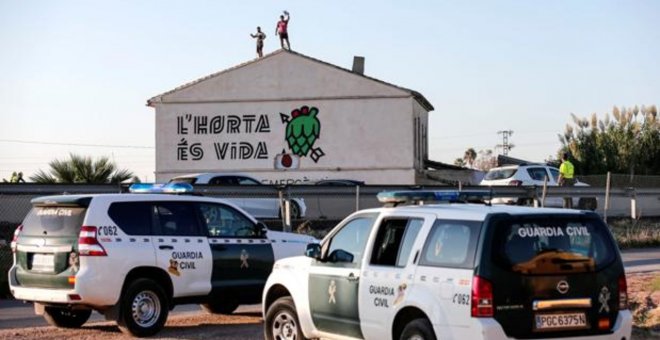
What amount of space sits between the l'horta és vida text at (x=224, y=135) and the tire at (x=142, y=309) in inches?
1692

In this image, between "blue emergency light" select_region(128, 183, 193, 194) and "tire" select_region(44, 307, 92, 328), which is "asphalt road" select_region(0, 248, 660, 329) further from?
"blue emergency light" select_region(128, 183, 193, 194)

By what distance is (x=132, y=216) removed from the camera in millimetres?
13664

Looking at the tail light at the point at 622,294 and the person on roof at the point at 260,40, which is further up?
the person on roof at the point at 260,40

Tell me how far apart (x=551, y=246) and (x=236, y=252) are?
6211 mm

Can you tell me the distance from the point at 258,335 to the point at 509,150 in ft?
353

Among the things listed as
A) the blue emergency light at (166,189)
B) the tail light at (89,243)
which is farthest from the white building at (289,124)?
the tail light at (89,243)

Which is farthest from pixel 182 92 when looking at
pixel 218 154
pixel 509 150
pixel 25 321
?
pixel 509 150

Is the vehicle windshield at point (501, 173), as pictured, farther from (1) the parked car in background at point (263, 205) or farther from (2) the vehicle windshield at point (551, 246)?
(2) the vehicle windshield at point (551, 246)

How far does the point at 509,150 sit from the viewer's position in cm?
11888

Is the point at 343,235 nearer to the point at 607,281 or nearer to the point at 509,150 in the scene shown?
the point at 607,281

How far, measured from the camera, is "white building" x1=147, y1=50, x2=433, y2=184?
182ft

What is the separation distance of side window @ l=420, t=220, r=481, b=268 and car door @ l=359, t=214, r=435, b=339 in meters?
0.14

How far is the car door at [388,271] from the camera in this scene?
9711mm

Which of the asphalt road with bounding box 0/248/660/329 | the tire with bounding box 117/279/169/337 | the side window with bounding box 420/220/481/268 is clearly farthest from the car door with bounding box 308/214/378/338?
the asphalt road with bounding box 0/248/660/329
